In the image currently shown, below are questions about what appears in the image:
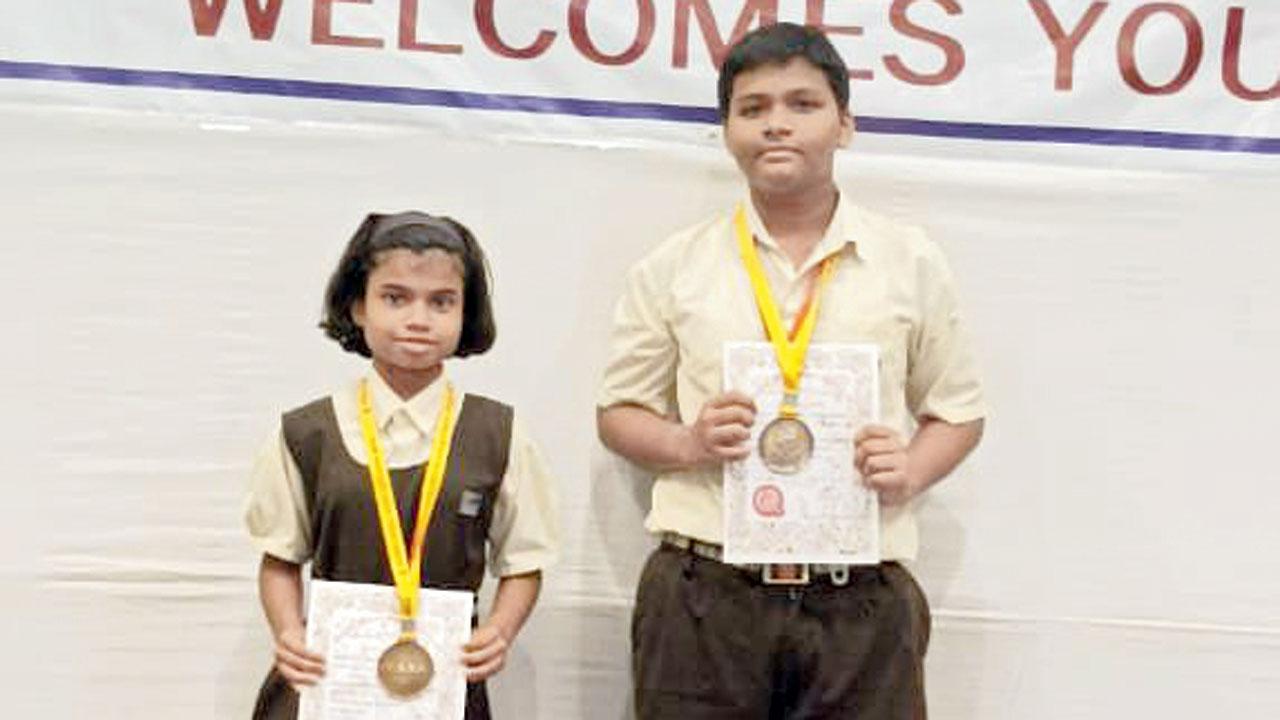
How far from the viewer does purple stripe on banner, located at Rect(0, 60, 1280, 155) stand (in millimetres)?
2219

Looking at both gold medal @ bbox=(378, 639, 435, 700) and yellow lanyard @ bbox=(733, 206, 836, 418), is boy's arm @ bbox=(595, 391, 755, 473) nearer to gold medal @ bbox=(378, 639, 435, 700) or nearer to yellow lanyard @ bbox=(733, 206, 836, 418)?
yellow lanyard @ bbox=(733, 206, 836, 418)

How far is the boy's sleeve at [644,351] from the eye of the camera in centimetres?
200

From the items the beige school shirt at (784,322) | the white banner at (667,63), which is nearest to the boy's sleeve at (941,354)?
the beige school shirt at (784,322)

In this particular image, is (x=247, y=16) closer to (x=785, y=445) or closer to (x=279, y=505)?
(x=279, y=505)

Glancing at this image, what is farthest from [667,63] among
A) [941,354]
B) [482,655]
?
[482,655]

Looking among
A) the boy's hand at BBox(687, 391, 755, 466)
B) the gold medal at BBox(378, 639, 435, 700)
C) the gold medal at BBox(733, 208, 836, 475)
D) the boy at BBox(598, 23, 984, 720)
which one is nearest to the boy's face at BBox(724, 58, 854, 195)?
the boy at BBox(598, 23, 984, 720)

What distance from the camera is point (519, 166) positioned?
225cm

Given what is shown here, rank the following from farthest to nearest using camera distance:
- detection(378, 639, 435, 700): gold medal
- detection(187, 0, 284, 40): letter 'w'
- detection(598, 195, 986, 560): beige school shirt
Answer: detection(187, 0, 284, 40): letter 'w'
detection(598, 195, 986, 560): beige school shirt
detection(378, 639, 435, 700): gold medal

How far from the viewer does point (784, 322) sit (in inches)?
75.6

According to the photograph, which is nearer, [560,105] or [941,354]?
[941,354]

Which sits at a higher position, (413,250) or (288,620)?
(413,250)

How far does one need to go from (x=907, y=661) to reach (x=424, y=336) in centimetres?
69

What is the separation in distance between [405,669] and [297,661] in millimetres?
123

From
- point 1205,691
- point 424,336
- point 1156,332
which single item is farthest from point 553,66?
point 1205,691
